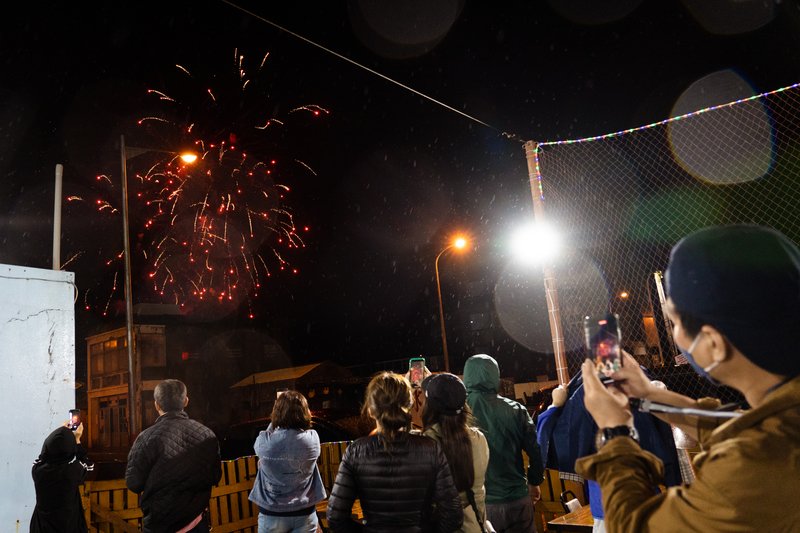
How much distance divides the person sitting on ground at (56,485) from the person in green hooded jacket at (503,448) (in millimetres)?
4177

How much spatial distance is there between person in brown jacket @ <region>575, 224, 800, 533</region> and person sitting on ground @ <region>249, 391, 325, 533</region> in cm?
375

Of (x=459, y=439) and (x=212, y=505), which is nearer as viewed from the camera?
(x=459, y=439)

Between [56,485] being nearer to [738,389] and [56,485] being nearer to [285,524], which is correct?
[285,524]

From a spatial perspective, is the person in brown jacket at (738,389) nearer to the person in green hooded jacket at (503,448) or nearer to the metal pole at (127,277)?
the person in green hooded jacket at (503,448)

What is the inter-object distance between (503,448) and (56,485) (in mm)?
4458

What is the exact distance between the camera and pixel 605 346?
1469 millimetres

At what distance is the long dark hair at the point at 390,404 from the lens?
3.08 metres

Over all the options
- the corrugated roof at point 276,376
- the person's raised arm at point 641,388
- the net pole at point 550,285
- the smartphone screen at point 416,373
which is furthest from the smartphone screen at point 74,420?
the corrugated roof at point 276,376

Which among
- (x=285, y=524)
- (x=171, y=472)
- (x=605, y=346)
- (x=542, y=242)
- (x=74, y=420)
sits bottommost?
(x=285, y=524)

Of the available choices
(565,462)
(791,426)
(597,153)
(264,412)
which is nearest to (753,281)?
(791,426)

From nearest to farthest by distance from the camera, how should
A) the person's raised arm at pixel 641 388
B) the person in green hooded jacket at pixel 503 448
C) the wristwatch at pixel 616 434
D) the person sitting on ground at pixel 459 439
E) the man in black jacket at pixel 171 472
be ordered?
1. the wristwatch at pixel 616 434
2. the person's raised arm at pixel 641 388
3. the person sitting on ground at pixel 459 439
4. the person in green hooded jacket at pixel 503 448
5. the man in black jacket at pixel 171 472

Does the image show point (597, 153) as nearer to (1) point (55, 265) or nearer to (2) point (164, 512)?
(2) point (164, 512)

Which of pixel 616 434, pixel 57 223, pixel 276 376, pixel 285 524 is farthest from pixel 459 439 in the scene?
pixel 276 376

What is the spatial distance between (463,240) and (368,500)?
16679 mm
